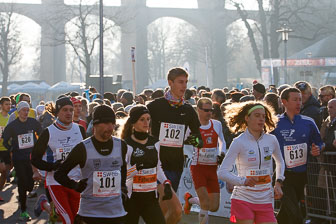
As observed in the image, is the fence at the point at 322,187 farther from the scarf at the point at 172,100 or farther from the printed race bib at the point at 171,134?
the scarf at the point at 172,100

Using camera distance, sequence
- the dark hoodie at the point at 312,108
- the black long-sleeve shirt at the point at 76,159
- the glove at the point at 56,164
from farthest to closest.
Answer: the dark hoodie at the point at 312,108 → the glove at the point at 56,164 → the black long-sleeve shirt at the point at 76,159

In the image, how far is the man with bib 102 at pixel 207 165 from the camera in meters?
8.49

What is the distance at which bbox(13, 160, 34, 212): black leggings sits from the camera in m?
10.3

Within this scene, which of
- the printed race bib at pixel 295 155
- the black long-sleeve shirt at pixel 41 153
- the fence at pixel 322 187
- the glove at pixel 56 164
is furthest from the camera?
the fence at pixel 322 187

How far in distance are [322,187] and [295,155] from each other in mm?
1156

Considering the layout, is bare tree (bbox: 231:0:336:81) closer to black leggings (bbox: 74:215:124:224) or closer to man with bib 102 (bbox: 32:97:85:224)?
man with bib 102 (bbox: 32:97:85:224)

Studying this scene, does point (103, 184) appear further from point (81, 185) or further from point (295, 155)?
point (295, 155)

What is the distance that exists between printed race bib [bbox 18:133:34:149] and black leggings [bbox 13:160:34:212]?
284mm

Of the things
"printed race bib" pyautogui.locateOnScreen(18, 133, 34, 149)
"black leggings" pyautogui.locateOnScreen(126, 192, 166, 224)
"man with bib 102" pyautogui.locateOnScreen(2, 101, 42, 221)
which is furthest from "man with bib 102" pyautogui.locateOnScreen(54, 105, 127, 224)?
"printed race bib" pyautogui.locateOnScreen(18, 133, 34, 149)

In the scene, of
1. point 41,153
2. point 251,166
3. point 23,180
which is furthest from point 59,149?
point 23,180

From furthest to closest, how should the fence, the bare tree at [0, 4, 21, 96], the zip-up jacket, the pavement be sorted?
the bare tree at [0, 4, 21, 96]
the pavement
the fence
the zip-up jacket

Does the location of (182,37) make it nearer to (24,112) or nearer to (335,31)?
(335,31)

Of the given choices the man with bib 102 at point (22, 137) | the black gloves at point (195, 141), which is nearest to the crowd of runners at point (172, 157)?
the black gloves at point (195, 141)

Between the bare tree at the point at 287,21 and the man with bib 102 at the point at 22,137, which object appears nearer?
the man with bib 102 at the point at 22,137
